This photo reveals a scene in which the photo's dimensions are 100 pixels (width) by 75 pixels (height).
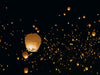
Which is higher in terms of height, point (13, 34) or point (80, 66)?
point (13, 34)

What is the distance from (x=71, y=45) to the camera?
6395mm

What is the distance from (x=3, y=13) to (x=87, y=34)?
10.1ft

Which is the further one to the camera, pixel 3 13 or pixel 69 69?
pixel 69 69

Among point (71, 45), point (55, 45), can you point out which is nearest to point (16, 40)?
point (55, 45)

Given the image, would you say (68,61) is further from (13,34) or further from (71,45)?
(13,34)

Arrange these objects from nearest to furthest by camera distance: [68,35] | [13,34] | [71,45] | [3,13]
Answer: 1. [3,13]
2. [13,34]
3. [68,35]
4. [71,45]

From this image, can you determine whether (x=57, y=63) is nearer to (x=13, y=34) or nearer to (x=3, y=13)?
(x=13, y=34)

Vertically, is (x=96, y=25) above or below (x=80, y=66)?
above

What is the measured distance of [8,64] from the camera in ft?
20.0

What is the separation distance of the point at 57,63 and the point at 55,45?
75cm

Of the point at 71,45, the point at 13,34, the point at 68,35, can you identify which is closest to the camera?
the point at 13,34

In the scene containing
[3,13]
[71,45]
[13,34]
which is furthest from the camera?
[71,45]

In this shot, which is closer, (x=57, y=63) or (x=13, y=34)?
(x=13, y=34)

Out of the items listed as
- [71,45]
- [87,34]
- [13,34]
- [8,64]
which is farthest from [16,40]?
[87,34]
